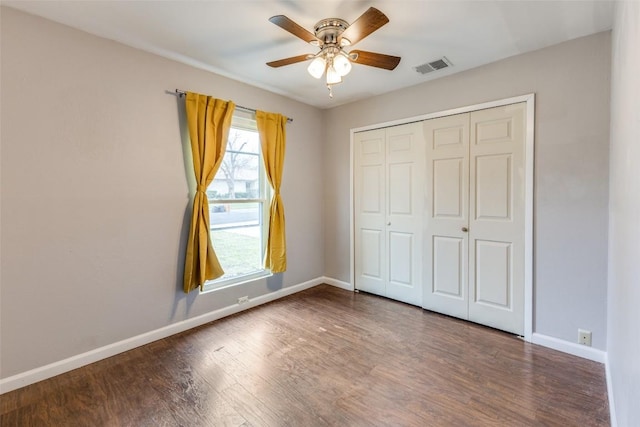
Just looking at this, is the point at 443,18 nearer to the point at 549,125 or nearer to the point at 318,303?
the point at 549,125

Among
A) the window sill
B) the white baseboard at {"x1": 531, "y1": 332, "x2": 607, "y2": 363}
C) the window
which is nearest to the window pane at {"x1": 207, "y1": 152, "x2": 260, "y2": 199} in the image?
the window

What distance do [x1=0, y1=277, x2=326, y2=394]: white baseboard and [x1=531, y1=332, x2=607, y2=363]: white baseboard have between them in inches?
107

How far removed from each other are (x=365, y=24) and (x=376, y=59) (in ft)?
1.21

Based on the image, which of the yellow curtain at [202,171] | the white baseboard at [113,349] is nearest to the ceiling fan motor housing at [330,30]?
the yellow curtain at [202,171]

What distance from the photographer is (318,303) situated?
351cm

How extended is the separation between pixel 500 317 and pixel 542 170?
139cm

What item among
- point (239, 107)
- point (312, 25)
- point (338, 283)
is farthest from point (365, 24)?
point (338, 283)

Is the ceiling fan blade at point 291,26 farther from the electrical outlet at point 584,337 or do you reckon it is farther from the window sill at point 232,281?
the electrical outlet at point 584,337

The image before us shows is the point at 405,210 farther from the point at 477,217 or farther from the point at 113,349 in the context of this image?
the point at 113,349

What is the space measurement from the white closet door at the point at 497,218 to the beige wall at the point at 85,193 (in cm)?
272

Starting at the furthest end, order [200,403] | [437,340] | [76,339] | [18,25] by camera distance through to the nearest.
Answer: [437,340]
[76,339]
[18,25]
[200,403]

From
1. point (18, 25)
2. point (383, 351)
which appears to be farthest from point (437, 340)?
point (18, 25)

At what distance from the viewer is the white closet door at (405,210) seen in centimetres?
330

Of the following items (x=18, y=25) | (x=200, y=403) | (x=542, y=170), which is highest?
(x=18, y=25)
